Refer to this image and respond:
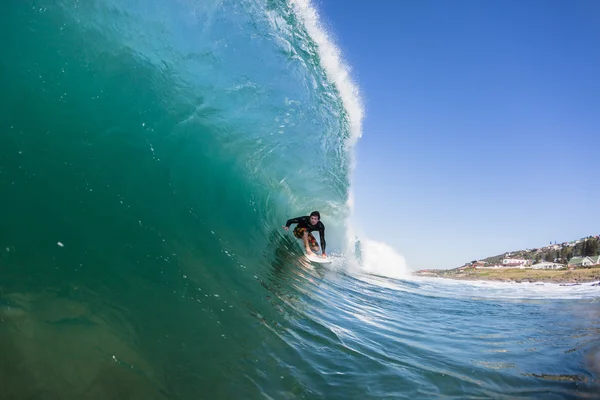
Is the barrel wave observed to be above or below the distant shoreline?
above

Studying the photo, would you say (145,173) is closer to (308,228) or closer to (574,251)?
(308,228)

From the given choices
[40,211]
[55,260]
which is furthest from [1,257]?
[40,211]

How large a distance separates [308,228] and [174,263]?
554cm

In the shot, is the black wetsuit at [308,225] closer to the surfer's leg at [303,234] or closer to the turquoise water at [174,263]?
the surfer's leg at [303,234]

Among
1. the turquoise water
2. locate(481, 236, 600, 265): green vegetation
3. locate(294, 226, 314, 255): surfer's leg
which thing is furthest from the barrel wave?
locate(481, 236, 600, 265): green vegetation

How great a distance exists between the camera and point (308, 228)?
971 cm

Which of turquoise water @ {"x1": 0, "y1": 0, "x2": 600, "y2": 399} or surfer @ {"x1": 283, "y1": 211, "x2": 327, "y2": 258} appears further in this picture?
surfer @ {"x1": 283, "y1": 211, "x2": 327, "y2": 258}

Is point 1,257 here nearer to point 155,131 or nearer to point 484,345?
point 155,131

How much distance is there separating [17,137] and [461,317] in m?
7.89

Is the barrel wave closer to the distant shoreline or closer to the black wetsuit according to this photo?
the black wetsuit

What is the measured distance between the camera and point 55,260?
337 cm

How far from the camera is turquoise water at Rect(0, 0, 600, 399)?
111 inches

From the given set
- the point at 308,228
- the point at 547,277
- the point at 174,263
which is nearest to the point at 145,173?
the point at 174,263

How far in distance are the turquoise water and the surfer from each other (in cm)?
87
